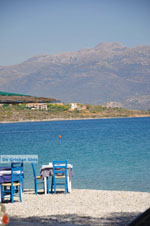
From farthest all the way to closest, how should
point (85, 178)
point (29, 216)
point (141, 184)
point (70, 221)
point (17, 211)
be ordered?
1. point (85, 178)
2. point (141, 184)
3. point (17, 211)
4. point (29, 216)
5. point (70, 221)

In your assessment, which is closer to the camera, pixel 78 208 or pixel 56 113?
pixel 78 208

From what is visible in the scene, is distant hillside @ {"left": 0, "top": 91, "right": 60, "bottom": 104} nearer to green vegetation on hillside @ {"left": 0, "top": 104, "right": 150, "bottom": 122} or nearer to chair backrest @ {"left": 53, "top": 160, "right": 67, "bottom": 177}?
chair backrest @ {"left": 53, "top": 160, "right": 67, "bottom": 177}

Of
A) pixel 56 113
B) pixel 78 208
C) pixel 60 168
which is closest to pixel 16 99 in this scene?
pixel 78 208

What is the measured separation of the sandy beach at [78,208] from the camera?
6.81 meters

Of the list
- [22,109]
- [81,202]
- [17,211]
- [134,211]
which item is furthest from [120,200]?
[22,109]

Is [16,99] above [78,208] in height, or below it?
above

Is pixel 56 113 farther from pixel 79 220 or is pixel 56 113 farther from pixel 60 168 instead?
pixel 79 220

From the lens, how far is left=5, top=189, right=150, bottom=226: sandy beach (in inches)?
268

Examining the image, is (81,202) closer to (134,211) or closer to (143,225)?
(134,211)

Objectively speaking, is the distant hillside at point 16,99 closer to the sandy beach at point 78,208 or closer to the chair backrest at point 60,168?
the sandy beach at point 78,208

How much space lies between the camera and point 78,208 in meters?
8.08

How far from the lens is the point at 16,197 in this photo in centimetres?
1005

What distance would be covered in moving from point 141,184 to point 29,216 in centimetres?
599

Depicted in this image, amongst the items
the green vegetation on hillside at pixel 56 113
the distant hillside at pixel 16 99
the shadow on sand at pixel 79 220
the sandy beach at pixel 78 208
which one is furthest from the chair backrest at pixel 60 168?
the green vegetation on hillside at pixel 56 113
